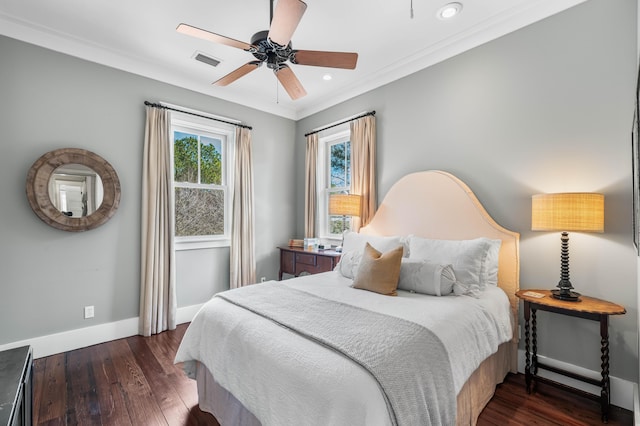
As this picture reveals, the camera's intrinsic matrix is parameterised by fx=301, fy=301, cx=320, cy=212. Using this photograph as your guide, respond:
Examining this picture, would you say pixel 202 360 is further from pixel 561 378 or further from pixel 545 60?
pixel 545 60

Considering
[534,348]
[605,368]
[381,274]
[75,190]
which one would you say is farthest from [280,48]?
[605,368]

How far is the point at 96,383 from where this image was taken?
93.0 inches

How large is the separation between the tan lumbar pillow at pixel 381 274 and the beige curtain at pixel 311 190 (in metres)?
2.15

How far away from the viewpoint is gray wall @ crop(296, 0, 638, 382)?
208 cm

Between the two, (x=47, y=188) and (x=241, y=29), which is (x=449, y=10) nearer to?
(x=241, y=29)

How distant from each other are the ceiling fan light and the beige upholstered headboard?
1.34 meters

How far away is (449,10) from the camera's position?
2.49m

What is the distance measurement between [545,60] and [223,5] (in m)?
2.64

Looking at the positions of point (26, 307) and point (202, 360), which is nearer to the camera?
point (202, 360)

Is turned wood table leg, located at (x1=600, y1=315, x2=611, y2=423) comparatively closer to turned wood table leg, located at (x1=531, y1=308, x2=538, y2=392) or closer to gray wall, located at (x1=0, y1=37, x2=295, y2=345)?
turned wood table leg, located at (x1=531, y1=308, x2=538, y2=392)

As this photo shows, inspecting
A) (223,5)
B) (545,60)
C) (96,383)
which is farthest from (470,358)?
(223,5)

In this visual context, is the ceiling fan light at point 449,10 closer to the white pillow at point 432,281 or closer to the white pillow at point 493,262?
the white pillow at point 493,262

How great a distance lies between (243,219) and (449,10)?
322 centimetres

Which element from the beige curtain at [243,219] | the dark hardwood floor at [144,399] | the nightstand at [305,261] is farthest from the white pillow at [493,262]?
the beige curtain at [243,219]
